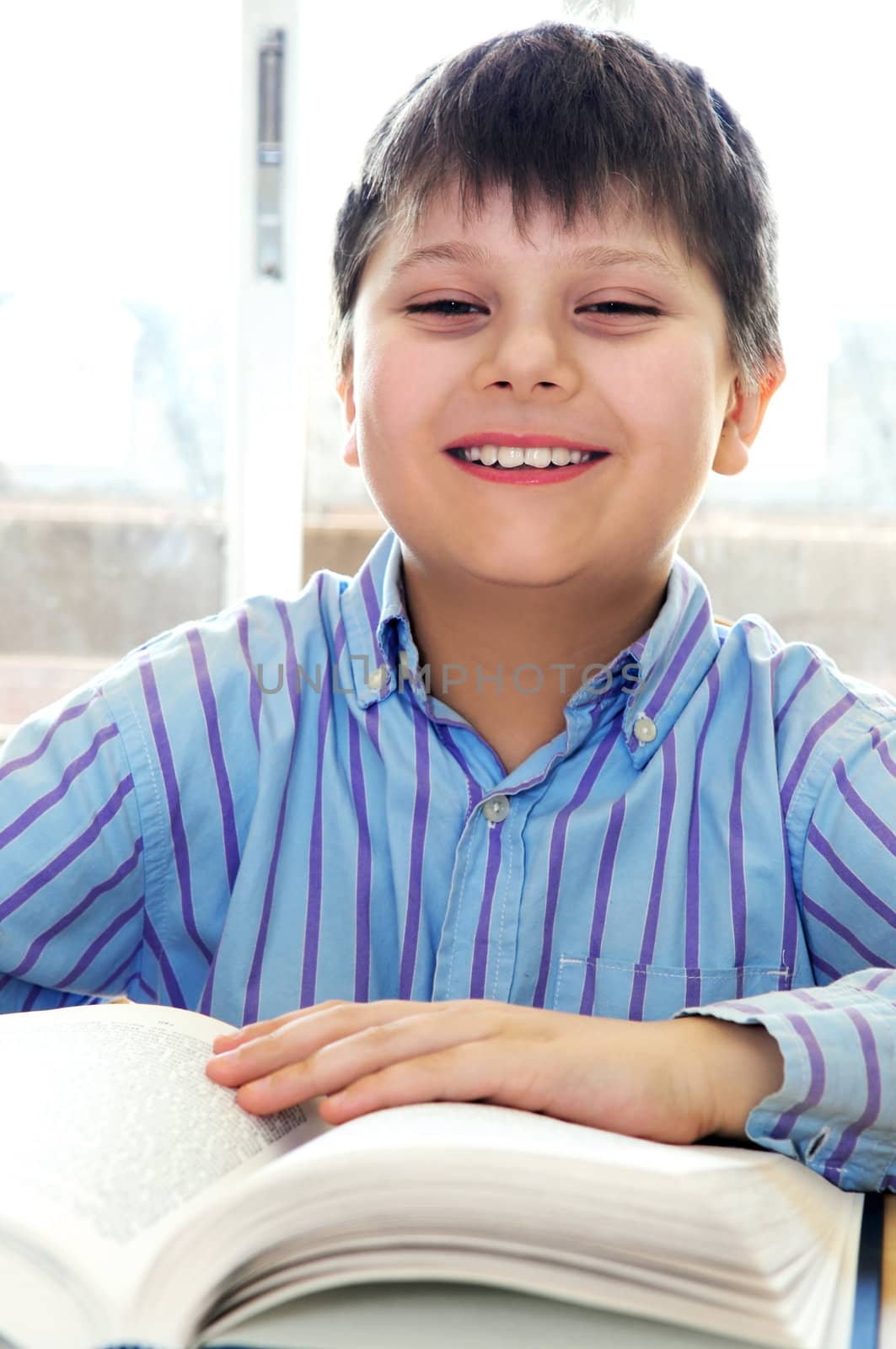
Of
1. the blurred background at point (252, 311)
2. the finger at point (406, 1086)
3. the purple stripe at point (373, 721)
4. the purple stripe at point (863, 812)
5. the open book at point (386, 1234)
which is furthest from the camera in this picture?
the blurred background at point (252, 311)

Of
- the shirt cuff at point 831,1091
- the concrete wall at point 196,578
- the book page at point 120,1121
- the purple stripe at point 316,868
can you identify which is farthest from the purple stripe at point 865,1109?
the concrete wall at point 196,578

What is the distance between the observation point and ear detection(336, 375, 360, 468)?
95 cm

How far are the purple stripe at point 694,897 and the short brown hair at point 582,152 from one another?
0.30 meters

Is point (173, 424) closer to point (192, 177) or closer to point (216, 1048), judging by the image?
point (192, 177)

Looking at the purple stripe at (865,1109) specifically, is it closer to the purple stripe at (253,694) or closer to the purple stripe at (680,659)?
the purple stripe at (680,659)

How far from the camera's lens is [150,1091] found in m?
0.48

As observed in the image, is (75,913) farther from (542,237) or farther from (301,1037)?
(542,237)

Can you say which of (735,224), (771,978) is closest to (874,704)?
(771,978)

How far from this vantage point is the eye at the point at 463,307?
0.81 meters

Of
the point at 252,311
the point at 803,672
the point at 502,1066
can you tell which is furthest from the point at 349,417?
the point at 252,311

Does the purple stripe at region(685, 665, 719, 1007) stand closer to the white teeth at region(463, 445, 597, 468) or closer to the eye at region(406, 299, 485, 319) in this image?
the white teeth at region(463, 445, 597, 468)

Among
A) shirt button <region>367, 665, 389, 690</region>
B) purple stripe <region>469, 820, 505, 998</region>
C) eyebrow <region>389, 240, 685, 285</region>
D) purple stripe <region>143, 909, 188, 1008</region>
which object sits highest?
eyebrow <region>389, 240, 685, 285</region>

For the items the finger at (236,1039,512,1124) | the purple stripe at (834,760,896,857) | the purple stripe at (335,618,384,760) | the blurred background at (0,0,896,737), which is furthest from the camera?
the blurred background at (0,0,896,737)

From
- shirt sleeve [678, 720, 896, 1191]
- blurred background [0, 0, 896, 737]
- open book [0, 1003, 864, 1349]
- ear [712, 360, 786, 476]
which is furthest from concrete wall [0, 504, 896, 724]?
open book [0, 1003, 864, 1349]
